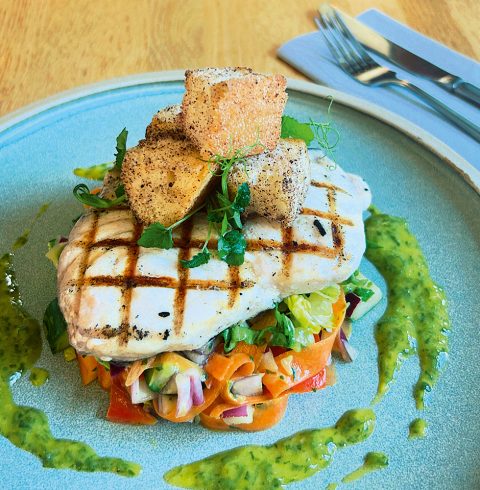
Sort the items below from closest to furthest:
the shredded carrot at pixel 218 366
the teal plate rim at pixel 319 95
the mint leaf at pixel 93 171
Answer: the shredded carrot at pixel 218 366 → the teal plate rim at pixel 319 95 → the mint leaf at pixel 93 171

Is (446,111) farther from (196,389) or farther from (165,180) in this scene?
(196,389)

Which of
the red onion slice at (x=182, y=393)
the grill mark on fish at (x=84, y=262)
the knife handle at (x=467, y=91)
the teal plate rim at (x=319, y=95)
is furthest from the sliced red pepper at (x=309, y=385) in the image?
the knife handle at (x=467, y=91)

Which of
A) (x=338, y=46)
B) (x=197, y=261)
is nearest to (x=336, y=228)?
(x=197, y=261)

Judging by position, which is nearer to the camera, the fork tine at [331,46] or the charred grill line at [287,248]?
the charred grill line at [287,248]

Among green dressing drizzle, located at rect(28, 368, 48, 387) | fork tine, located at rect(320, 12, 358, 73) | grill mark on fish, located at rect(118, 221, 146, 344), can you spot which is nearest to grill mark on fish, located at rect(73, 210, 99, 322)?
grill mark on fish, located at rect(118, 221, 146, 344)

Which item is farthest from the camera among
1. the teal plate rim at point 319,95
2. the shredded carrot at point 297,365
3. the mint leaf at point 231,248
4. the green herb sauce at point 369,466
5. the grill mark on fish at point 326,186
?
the teal plate rim at point 319,95

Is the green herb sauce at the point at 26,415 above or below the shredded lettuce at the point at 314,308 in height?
below

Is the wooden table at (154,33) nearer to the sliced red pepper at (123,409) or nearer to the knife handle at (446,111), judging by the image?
the knife handle at (446,111)
